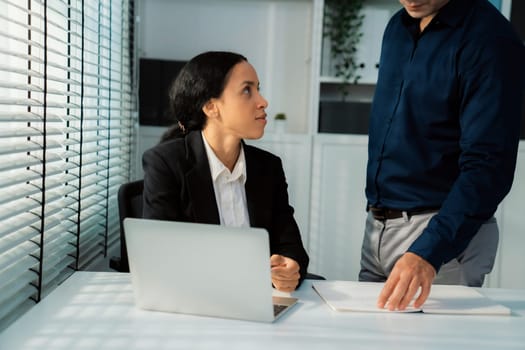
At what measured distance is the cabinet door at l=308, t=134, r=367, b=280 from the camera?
3.67 metres

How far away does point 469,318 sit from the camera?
1.43m

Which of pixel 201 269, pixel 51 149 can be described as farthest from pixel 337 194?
pixel 201 269

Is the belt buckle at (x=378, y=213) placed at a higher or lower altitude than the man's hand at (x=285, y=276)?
higher

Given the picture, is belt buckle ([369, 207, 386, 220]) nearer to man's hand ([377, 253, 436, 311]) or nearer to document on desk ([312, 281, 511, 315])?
document on desk ([312, 281, 511, 315])

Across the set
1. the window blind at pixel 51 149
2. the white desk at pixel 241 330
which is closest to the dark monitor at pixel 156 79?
the window blind at pixel 51 149

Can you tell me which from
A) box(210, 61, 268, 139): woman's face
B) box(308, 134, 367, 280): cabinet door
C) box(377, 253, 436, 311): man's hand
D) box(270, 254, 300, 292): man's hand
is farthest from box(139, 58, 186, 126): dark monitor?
box(377, 253, 436, 311): man's hand

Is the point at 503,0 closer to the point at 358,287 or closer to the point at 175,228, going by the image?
the point at 358,287

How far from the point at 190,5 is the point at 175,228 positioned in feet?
9.16

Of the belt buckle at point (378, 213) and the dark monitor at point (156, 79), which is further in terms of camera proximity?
the dark monitor at point (156, 79)

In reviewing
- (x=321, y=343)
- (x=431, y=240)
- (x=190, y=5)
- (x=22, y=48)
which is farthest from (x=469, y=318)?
(x=190, y=5)

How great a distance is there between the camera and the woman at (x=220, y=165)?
6.12 feet

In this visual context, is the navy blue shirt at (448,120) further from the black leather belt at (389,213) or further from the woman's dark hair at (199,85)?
the woman's dark hair at (199,85)

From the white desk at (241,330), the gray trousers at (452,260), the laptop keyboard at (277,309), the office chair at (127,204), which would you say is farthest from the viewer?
the office chair at (127,204)

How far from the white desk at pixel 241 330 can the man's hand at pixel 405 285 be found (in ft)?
0.09
